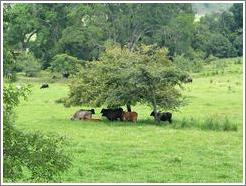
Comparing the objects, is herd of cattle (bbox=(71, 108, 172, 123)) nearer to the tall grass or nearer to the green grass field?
the green grass field

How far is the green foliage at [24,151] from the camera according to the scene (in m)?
9.66

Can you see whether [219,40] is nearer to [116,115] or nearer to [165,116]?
[116,115]

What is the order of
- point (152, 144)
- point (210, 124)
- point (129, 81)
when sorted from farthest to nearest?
1. point (129, 81)
2. point (210, 124)
3. point (152, 144)

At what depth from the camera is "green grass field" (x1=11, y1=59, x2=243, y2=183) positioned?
42.0 feet

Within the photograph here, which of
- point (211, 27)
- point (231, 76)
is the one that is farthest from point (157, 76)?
point (211, 27)

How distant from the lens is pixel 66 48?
176ft

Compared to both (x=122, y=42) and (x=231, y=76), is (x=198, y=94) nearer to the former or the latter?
(x=231, y=76)

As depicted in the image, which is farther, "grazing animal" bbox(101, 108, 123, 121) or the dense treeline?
the dense treeline

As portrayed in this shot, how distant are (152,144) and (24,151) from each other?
6.90 meters

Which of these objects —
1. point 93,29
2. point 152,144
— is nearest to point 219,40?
point 93,29

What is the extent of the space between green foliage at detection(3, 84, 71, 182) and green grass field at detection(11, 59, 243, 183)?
2.15 meters

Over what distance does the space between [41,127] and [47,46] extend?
35.5 meters

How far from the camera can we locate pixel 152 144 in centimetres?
1628

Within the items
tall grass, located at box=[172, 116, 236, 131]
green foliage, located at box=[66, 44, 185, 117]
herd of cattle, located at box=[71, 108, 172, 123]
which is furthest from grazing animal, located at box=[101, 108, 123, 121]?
tall grass, located at box=[172, 116, 236, 131]
